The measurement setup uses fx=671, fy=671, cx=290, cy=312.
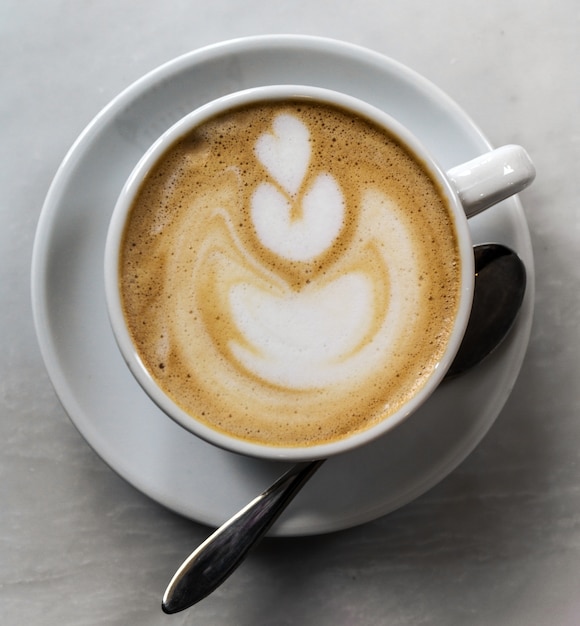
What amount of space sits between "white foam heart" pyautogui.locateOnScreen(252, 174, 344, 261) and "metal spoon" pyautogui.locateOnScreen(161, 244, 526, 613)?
0.35 meters

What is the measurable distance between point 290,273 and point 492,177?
15.2 inches

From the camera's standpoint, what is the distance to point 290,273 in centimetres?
119

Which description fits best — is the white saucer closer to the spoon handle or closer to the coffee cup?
the spoon handle

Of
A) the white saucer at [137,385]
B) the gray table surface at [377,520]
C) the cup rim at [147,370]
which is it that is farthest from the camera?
the gray table surface at [377,520]

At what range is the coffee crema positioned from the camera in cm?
118

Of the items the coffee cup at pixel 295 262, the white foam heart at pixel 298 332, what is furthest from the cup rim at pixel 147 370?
the white foam heart at pixel 298 332

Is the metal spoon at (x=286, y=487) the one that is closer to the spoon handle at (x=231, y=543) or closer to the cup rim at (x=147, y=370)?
the spoon handle at (x=231, y=543)

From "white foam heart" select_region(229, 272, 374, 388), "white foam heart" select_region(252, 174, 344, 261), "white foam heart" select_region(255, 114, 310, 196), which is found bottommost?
"white foam heart" select_region(229, 272, 374, 388)

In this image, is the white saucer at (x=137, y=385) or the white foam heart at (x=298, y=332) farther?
the white saucer at (x=137, y=385)

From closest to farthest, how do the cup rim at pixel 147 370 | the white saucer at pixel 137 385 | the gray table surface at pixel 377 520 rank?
1. the cup rim at pixel 147 370
2. the white saucer at pixel 137 385
3. the gray table surface at pixel 377 520

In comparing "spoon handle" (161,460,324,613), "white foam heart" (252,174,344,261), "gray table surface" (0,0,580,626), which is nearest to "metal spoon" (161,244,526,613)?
"spoon handle" (161,460,324,613)

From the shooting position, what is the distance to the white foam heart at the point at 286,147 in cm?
120

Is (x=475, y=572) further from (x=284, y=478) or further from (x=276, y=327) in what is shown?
(x=276, y=327)

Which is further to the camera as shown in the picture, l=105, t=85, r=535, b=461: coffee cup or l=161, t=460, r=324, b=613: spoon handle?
l=161, t=460, r=324, b=613: spoon handle
